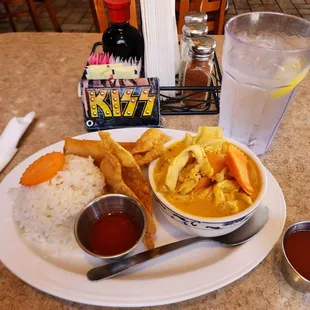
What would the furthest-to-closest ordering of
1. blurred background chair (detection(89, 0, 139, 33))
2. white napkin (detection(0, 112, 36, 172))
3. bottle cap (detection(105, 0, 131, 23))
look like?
blurred background chair (detection(89, 0, 139, 33)) → bottle cap (detection(105, 0, 131, 23)) → white napkin (detection(0, 112, 36, 172))

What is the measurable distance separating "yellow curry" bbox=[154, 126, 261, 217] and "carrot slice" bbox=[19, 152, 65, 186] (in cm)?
28

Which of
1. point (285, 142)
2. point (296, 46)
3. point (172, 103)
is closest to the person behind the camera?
point (296, 46)

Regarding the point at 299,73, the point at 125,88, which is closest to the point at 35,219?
the point at 125,88

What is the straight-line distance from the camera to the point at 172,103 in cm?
130

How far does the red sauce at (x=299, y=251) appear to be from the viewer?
2.30ft

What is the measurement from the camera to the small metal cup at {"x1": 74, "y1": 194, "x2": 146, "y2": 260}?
79 cm

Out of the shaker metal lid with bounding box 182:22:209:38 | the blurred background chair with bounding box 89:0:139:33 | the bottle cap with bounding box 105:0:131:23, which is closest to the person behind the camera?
the bottle cap with bounding box 105:0:131:23

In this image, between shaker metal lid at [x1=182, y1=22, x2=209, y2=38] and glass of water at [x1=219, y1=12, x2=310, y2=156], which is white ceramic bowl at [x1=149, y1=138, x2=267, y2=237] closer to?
glass of water at [x1=219, y1=12, x2=310, y2=156]

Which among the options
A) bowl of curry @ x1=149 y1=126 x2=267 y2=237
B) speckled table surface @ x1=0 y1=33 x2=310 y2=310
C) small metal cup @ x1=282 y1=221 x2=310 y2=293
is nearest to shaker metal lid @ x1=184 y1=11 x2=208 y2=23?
speckled table surface @ x1=0 y1=33 x2=310 y2=310

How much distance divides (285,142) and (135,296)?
0.77 meters

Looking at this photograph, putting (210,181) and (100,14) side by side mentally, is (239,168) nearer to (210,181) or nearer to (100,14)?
(210,181)

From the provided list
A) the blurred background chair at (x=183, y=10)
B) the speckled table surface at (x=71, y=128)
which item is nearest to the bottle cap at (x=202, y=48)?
the speckled table surface at (x=71, y=128)

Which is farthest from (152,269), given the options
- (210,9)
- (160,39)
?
(210,9)

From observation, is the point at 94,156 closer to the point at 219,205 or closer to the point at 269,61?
the point at 219,205
